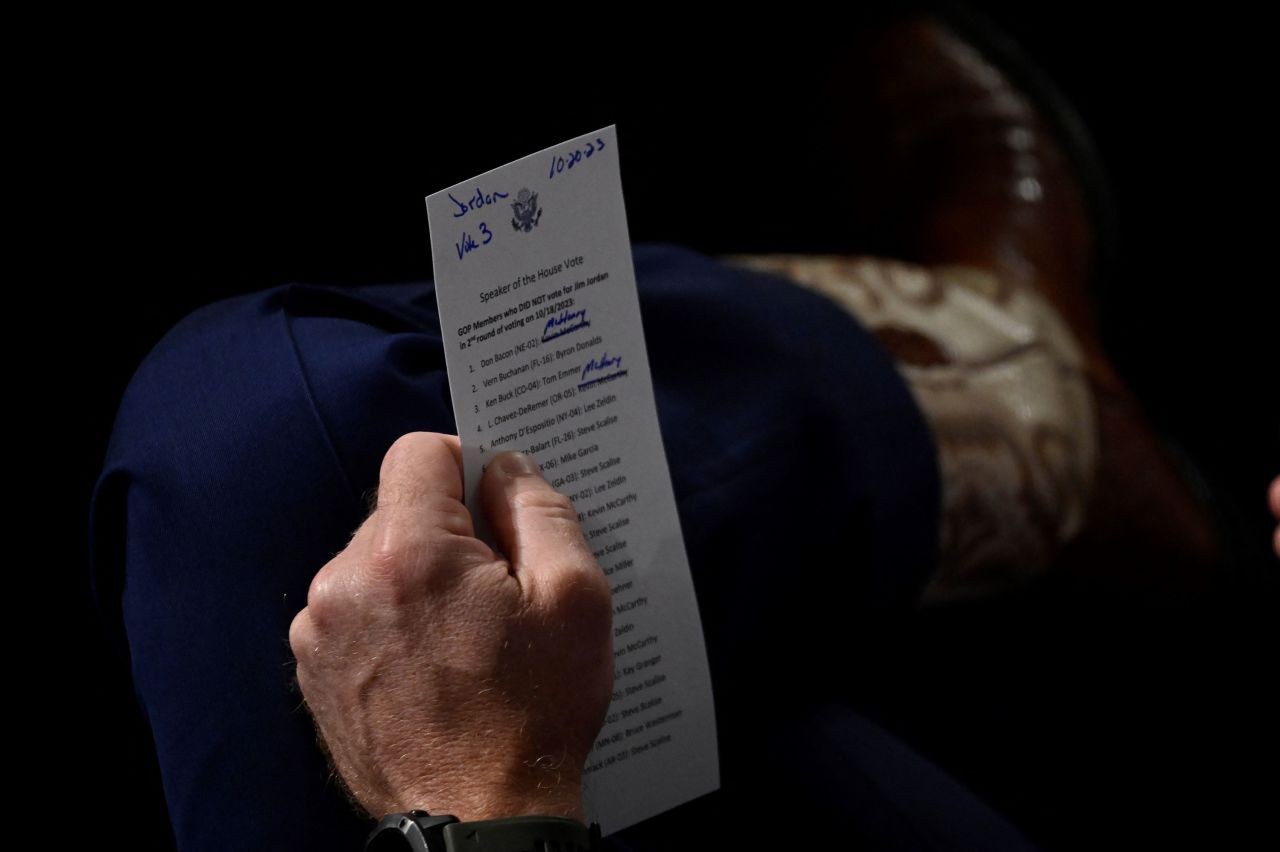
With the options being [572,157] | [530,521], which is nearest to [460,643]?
[530,521]

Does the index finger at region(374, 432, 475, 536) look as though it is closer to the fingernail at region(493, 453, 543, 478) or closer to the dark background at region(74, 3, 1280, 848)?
the fingernail at region(493, 453, 543, 478)

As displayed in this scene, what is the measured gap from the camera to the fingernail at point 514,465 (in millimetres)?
559

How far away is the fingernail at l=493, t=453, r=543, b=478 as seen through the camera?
1.83ft

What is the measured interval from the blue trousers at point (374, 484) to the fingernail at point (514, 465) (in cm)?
11

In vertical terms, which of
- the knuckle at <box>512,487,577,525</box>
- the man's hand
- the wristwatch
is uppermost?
the knuckle at <box>512,487,577,525</box>

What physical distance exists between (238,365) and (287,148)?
0.74 m

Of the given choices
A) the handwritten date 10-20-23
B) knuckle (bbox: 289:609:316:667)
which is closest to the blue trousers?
knuckle (bbox: 289:609:316:667)

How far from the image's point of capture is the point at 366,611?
0.54 m

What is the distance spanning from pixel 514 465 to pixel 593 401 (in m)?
0.05

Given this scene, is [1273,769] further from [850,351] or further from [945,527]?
[850,351]

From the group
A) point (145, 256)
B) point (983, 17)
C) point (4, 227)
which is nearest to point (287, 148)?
point (145, 256)

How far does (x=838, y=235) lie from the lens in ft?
5.45

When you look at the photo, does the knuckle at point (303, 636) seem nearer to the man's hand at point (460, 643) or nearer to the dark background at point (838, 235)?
the man's hand at point (460, 643)

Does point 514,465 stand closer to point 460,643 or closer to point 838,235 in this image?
point 460,643
